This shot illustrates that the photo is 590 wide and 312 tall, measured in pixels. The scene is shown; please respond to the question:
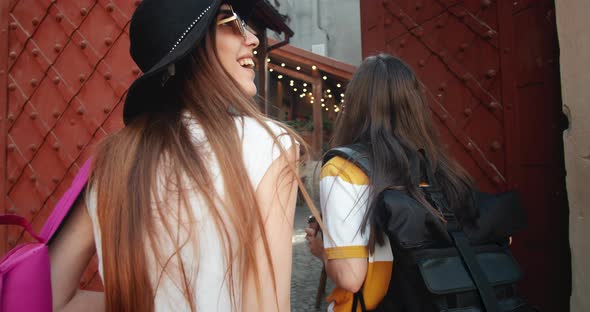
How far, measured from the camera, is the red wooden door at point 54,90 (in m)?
2.56

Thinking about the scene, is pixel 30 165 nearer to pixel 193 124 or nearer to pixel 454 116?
pixel 193 124

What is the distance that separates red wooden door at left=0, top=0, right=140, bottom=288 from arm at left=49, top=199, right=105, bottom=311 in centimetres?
177

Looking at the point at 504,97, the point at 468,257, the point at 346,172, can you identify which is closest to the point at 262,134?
the point at 346,172

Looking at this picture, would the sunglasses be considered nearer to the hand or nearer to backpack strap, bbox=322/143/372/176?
backpack strap, bbox=322/143/372/176

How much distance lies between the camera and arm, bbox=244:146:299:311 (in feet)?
2.65

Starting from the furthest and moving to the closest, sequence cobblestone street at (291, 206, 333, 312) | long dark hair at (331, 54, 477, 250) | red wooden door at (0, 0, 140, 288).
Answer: cobblestone street at (291, 206, 333, 312) → red wooden door at (0, 0, 140, 288) → long dark hair at (331, 54, 477, 250)

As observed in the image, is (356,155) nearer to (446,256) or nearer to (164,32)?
(446,256)

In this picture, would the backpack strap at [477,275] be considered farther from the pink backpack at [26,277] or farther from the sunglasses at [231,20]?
the pink backpack at [26,277]

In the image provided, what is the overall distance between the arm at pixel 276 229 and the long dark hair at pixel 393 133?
1.94ft

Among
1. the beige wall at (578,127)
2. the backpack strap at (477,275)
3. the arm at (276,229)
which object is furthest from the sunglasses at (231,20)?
the beige wall at (578,127)

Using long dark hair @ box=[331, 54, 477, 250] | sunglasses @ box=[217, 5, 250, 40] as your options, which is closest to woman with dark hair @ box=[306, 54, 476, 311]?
long dark hair @ box=[331, 54, 477, 250]

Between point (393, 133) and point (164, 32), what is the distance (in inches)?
40.2

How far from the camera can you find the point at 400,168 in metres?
1.37

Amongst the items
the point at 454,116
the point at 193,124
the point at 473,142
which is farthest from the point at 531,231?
the point at 193,124
